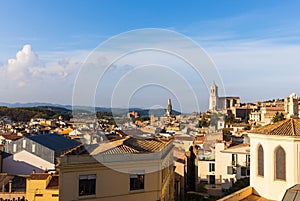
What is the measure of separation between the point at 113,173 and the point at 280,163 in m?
5.60

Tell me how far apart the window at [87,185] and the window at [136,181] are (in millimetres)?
1404

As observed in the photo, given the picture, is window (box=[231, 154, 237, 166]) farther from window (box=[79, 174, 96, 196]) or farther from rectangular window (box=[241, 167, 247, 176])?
window (box=[79, 174, 96, 196])

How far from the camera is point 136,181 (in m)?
12.0

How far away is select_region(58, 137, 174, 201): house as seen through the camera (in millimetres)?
10906

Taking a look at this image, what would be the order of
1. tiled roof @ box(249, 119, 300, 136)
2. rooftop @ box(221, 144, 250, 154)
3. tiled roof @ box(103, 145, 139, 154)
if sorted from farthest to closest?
rooftop @ box(221, 144, 250, 154) → tiled roof @ box(103, 145, 139, 154) → tiled roof @ box(249, 119, 300, 136)

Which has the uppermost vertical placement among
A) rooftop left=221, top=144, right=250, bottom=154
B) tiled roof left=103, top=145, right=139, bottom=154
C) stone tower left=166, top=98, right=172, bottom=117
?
stone tower left=166, top=98, right=172, bottom=117

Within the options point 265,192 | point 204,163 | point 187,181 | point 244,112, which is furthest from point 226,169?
point 244,112

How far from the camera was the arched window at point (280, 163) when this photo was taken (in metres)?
8.62

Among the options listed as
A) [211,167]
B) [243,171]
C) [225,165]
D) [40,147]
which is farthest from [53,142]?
[243,171]

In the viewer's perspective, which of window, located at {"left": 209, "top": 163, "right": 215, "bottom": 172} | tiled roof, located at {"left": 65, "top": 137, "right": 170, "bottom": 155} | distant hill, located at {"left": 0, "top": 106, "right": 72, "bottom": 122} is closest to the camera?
tiled roof, located at {"left": 65, "top": 137, "right": 170, "bottom": 155}

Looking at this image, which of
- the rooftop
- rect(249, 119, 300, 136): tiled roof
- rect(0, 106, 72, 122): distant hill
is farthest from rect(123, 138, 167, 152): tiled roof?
rect(0, 106, 72, 122): distant hill

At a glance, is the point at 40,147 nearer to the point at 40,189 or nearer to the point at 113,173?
the point at 40,189

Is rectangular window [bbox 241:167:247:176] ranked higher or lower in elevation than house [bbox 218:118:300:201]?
lower

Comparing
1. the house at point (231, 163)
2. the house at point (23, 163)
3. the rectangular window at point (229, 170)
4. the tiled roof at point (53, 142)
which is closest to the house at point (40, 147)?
the tiled roof at point (53, 142)
